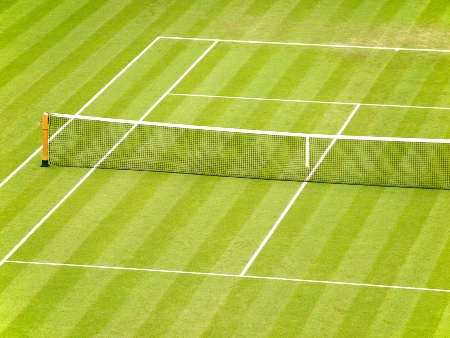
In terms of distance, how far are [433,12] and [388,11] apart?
1376mm

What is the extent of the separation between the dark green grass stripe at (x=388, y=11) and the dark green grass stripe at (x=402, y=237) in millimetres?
10905

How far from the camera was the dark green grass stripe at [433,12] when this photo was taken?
113 ft

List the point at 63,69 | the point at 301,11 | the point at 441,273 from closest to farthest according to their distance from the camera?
the point at 441,273, the point at 63,69, the point at 301,11

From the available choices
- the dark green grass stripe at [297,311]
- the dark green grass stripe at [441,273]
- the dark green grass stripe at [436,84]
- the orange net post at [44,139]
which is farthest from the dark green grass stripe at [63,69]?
the dark green grass stripe at [441,273]

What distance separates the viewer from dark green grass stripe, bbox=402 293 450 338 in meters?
19.4

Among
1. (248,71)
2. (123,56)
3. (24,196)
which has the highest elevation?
(123,56)

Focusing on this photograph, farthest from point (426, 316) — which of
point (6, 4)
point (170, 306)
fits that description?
point (6, 4)

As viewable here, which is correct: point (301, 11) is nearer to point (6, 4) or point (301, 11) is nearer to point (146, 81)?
point (146, 81)

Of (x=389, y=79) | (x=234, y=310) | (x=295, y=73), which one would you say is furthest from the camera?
(x=295, y=73)

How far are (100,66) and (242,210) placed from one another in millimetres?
9410

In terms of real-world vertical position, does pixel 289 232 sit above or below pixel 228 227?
below

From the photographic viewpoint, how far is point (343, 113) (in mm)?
28484

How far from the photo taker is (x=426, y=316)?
19891 mm

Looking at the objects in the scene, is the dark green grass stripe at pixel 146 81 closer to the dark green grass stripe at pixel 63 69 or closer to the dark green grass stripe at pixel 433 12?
the dark green grass stripe at pixel 63 69
